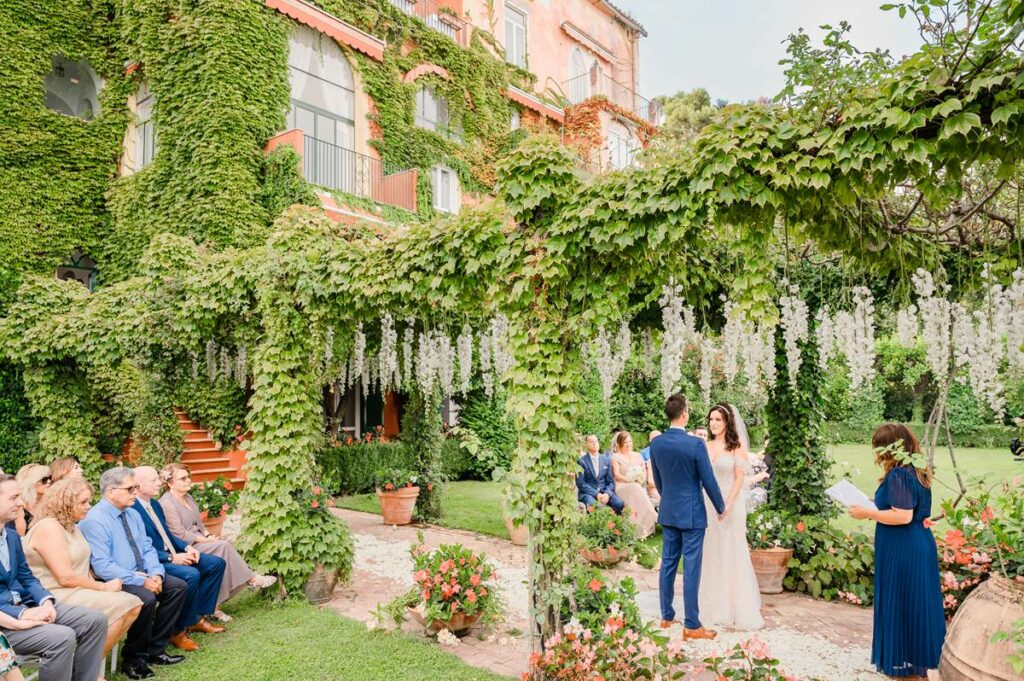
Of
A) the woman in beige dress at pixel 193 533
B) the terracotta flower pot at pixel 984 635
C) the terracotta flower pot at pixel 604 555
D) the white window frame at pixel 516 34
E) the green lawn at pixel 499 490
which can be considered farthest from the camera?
the white window frame at pixel 516 34

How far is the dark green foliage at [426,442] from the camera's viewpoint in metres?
10.6

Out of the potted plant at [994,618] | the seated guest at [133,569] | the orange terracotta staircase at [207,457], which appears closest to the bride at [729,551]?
the potted plant at [994,618]

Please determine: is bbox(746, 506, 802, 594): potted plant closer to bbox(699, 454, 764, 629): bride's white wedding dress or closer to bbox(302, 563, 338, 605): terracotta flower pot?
bbox(699, 454, 764, 629): bride's white wedding dress

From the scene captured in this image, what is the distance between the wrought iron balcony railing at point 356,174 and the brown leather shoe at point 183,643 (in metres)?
9.72

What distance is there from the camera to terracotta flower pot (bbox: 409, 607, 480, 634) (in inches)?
214

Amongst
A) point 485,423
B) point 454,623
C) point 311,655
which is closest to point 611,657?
point 454,623

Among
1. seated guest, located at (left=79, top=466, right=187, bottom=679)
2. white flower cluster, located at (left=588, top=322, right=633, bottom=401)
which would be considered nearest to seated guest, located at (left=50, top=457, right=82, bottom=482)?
seated guest, located at (left=79, top=466, right=187, bottom=679)

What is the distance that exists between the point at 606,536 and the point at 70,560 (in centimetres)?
528

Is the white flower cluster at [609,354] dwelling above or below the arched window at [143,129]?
below

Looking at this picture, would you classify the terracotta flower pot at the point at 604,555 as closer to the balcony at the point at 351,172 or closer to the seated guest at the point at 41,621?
the seated guest at the point at 41,621

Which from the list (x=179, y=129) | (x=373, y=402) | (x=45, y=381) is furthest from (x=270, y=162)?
(x=373, y=402)

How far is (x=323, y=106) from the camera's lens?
1423cm

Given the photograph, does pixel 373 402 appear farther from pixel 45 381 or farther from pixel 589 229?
pixel 589 229

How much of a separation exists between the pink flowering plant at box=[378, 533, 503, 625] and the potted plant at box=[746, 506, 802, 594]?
9.34ft
